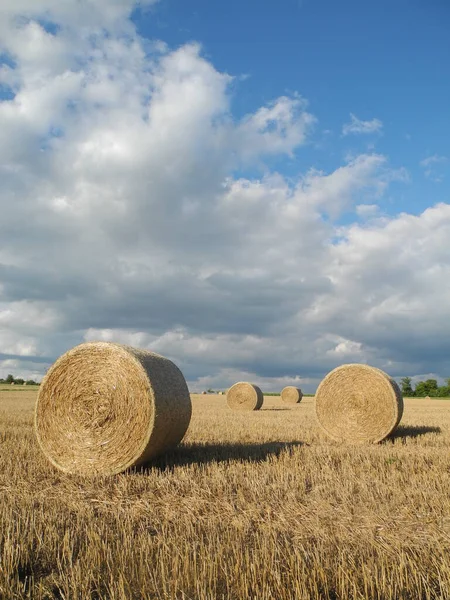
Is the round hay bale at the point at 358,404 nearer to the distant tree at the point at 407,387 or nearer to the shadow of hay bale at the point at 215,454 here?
the shadow of hay bale at the point at 215,454

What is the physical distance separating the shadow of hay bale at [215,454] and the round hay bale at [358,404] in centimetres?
236

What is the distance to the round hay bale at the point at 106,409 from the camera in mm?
7090

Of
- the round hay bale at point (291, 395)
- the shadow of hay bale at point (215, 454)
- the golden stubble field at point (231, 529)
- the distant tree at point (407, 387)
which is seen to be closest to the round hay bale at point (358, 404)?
the shadow of hay bale at point (215, 454)

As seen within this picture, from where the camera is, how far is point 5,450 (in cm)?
810

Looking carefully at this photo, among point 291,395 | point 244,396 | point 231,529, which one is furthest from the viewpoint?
point 291,395

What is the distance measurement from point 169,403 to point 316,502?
9.22 feet

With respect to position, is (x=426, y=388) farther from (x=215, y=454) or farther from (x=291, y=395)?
(x=215, y=454)

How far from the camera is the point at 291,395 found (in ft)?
102

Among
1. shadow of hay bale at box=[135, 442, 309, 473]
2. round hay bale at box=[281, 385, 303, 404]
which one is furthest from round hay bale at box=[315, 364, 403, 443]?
round hay bale at box=[281, 385, 303, 404]

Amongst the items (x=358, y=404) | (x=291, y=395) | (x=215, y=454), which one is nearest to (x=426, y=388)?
(x=291, y=395)

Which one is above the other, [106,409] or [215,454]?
[106,409]

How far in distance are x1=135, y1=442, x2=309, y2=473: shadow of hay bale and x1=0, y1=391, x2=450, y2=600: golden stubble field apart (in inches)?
2.4

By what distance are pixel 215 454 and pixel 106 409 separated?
1.92m

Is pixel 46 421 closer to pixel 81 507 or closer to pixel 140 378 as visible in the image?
pixel 140 378
